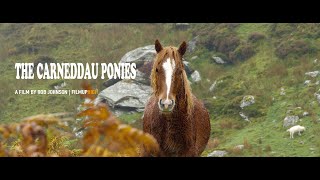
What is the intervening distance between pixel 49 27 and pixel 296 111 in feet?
41.6

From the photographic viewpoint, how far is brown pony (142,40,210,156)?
647 centimetres

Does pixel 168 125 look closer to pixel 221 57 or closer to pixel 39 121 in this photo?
pixel 39 121

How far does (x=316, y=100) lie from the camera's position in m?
19.8

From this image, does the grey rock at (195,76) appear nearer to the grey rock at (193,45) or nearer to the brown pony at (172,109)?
the grey rock at (193,45)

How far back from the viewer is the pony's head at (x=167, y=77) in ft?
20.6

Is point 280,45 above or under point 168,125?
above

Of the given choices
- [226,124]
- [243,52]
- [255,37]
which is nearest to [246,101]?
[226,124]

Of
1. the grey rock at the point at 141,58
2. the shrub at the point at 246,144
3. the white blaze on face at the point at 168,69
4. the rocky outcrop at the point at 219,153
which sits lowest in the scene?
the rocky outcrop at the point at 219,153

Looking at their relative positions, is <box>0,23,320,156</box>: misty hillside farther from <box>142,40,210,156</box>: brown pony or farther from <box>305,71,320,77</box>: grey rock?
<box>142,40,210,156</box>: brown pony

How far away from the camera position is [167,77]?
6465 mm

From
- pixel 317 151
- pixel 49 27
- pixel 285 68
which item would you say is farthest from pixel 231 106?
pixel 49 27

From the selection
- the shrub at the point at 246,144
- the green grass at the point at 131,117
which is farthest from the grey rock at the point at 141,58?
the shrub at the point at 246,144

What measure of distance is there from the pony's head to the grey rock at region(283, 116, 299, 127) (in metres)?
12.9

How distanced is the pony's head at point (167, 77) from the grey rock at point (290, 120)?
1289 cm
